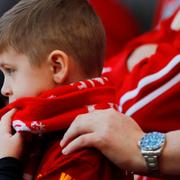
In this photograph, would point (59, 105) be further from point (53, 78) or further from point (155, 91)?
point (155, 91)

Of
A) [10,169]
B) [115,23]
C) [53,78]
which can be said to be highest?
[115,23]

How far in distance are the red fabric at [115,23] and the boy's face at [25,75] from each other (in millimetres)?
912

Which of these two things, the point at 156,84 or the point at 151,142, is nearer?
the point at 151,142

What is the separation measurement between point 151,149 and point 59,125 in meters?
0.15

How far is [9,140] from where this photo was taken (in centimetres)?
81

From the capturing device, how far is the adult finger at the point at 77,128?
791mm

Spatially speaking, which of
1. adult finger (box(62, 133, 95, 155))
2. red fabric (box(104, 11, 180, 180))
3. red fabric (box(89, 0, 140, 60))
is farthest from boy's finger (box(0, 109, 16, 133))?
red fabric (box(89, 0, 140, 60))

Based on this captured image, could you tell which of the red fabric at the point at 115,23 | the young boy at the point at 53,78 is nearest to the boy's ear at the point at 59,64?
the young boy at the point at 53,78

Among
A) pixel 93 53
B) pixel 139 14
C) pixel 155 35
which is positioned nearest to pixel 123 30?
pixel 139 14

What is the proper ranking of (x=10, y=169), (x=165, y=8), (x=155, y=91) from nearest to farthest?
(x=10, y=169)
(x=155, y=91)
(x=165, y=8)

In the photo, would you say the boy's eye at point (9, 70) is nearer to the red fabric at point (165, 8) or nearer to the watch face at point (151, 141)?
the watch face at point (151, 141)

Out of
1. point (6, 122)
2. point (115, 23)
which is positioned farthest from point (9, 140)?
point (115, 23)

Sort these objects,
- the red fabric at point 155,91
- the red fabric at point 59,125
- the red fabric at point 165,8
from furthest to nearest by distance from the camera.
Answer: the red fabric at point 165,8 → the red fabric at point 155,91 → the red fabric at point 59,125

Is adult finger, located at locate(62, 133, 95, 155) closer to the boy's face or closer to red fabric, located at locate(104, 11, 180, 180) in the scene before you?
the boy's face
